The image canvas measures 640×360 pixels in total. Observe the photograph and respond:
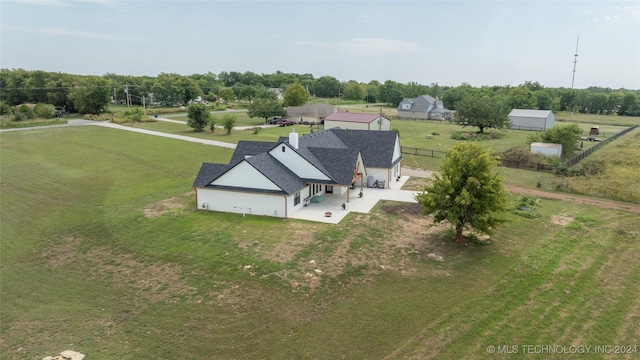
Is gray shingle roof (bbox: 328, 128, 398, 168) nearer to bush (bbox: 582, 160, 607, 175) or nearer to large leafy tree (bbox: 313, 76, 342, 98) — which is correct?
bush (bbox: 582, 160, 607, 175)

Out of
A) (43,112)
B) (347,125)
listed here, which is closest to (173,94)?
(43,112)

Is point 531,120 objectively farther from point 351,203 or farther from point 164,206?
point 164,206

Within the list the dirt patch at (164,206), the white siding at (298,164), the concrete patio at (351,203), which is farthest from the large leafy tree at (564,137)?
the dirt patch at (164,206)

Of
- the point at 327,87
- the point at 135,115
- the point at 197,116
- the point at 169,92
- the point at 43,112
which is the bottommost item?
the point at 135,115

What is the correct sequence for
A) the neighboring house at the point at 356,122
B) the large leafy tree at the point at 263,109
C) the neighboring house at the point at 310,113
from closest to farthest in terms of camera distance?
the neighboring house at the point at 356,122 → the large leafy tree at the point at 263,109 → the neighboring house at the point at 310,113

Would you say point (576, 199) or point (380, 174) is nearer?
point (576, 199)

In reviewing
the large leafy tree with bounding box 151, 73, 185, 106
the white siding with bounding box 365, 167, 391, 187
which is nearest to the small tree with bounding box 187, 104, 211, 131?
the white siding with bounding box 365, 167, 391, 187

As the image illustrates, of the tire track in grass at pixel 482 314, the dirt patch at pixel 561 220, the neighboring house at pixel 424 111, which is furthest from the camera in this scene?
the neighboring house at pixel 424 111

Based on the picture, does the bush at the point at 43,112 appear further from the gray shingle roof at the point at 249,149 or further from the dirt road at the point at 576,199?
the dirt road at the point at 576,199
